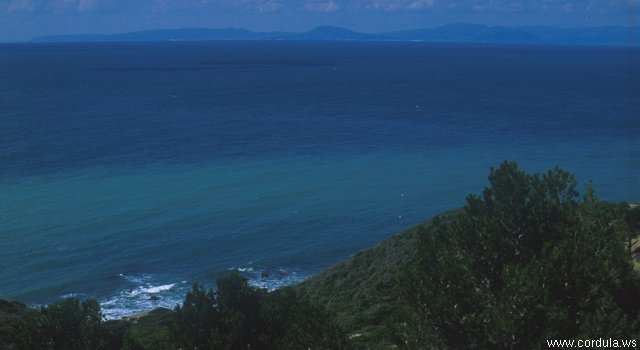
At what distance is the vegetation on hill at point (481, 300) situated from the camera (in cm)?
1853

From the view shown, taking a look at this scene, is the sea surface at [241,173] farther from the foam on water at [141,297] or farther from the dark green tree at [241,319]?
the dark green tree at [241,319]

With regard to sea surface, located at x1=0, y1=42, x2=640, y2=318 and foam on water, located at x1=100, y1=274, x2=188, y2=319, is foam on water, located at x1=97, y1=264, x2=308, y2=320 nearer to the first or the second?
foam on water, located at x1=100, y1=274, x2=188, y2=319

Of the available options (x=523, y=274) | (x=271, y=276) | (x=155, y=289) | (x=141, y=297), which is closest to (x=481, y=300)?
(x=523, y=274)

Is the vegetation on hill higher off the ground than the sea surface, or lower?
higher

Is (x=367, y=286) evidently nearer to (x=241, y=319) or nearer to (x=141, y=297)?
(x=141, y=297)

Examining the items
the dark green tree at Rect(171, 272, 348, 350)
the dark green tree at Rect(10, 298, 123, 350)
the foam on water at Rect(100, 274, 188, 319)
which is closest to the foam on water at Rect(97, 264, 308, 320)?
the foam on water at Rect(100, 274, 188, 319)

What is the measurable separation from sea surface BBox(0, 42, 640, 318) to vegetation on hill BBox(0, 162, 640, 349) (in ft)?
84.2

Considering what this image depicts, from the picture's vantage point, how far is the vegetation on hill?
1853 cm

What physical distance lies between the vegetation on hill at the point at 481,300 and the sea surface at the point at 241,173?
2566cm

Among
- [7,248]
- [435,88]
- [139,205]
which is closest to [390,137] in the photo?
[139,205]

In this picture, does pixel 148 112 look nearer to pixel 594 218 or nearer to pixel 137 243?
pixel 137 243

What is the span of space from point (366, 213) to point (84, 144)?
51.3m

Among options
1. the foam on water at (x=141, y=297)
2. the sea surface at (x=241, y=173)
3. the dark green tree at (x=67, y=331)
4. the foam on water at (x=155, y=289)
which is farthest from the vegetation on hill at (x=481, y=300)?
the sea surface at (x=241, y=173)

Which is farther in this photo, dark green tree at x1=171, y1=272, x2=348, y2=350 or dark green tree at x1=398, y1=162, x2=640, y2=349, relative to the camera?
dark green tree at x1=171, y1=272, x2=348, y2=350
